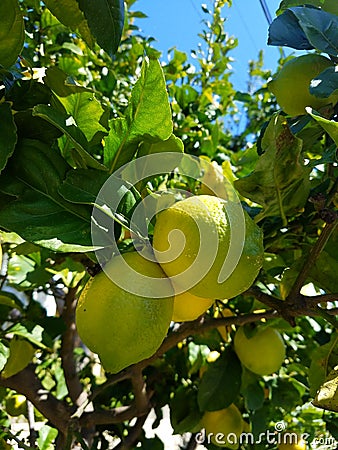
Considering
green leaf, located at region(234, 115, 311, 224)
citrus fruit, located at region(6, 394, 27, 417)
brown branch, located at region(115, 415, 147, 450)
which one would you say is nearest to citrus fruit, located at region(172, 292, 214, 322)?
green leaf, located at region(234, 115, 311, 224)

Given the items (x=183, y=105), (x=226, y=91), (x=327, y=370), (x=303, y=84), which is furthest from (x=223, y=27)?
(x=327, y=370)

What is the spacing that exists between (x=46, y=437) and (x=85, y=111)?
29.7 inches

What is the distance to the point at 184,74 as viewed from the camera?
166cm

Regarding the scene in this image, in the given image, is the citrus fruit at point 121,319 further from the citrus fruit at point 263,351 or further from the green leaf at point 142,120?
the citrus fruit at point 263,351

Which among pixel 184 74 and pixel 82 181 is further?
pixel 184 74

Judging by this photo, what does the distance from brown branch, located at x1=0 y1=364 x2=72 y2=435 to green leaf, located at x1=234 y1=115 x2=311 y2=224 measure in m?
0.70

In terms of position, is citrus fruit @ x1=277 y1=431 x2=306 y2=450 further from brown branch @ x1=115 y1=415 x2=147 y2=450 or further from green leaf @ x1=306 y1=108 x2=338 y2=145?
green leaf @ x1=306 y1=108 x2=338 y2=145

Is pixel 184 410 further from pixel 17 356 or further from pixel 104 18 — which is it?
pixel 104 18

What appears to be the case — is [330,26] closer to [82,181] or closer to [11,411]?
[82,181]

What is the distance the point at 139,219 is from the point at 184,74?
126 cm

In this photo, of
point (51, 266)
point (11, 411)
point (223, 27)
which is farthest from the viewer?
point (223, 27)

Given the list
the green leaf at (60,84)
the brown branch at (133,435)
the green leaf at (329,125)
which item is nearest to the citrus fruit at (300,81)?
the green leaf at (329,125)

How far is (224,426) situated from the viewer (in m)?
1.07

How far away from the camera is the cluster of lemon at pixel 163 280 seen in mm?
451
